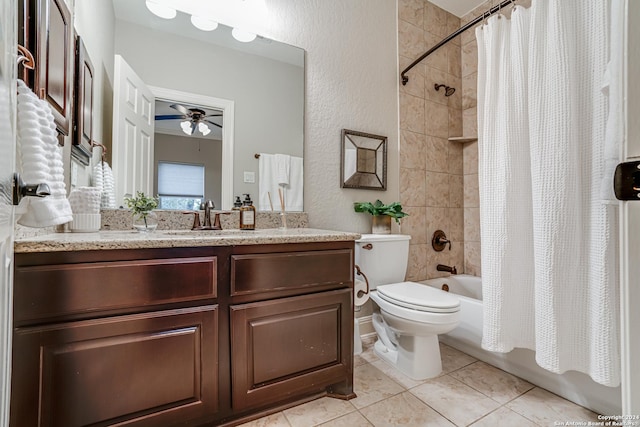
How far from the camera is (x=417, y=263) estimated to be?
2371 mm

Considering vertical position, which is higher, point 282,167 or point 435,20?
point 435,20

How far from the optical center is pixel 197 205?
164 cm

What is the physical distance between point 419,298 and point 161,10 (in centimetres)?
213

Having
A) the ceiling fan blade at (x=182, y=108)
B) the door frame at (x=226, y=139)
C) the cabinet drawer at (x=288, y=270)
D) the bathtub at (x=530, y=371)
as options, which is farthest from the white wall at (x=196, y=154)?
the bathtub at (x=530, y=371)

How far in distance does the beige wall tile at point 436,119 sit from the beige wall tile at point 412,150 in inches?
5.0

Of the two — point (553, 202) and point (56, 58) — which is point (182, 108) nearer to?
point (56, 58)

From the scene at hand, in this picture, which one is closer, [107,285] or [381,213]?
[107,285]

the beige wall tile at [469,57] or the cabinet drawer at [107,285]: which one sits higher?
the beige wall tile at [469,57]

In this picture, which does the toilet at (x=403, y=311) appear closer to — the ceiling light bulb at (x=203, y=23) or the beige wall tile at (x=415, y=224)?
the beige wall tile at (x=415, y=224)

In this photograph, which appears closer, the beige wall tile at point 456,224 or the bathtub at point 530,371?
the bathtub at point 530,371

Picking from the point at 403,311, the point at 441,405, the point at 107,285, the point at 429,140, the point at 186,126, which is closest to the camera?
the point at 107,285

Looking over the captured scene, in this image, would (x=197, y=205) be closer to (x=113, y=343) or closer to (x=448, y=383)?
(x=113, y=343)

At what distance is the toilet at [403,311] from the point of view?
4.78 ft

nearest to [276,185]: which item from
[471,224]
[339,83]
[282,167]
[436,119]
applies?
[282,167]
